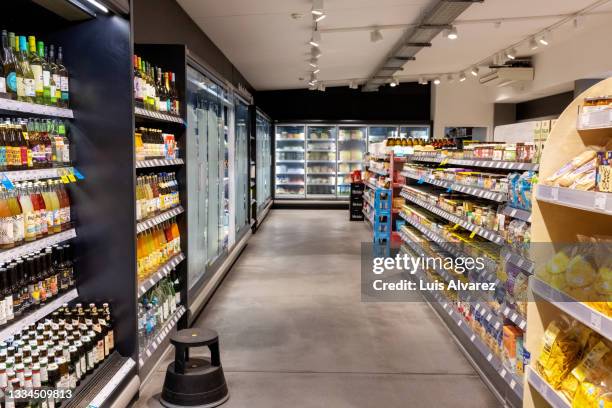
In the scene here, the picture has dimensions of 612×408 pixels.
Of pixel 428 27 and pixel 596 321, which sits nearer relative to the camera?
pixel 596 321

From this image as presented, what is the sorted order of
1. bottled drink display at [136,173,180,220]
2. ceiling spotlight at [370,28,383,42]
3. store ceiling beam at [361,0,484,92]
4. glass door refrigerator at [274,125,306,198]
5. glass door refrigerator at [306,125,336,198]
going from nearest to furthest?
bottled drink display at [136,173,180,220], store ceiling beam at [361,0,484,92], ceiling spotlight at [370,28,383,42], glass door refrigerator at [306,125,336,198], glass door refrigerator at [274,125,306,198]

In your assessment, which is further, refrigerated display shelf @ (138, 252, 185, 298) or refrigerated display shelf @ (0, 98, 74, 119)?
refrigerated display shelf @ (138, 252, 185, 298)

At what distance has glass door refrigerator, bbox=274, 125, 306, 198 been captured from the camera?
15961mm

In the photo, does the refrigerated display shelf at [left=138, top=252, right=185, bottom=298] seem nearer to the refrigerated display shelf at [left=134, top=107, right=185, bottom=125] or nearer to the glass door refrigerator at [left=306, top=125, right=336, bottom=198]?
the refrigerated display shelf at [left=134, top=107, right=185, bottom=125]

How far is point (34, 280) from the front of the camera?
2830 millimetres

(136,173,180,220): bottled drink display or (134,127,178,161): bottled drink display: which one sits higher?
(134,127,178,161): bottled drink display

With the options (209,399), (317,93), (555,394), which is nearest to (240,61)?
(317,93)

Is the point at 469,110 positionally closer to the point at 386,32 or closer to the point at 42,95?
the point at 386,32

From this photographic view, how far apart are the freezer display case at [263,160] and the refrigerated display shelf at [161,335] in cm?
696

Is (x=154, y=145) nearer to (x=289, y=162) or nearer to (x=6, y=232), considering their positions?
(x=6, y=232)

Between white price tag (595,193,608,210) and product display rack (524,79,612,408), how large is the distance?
21 cm

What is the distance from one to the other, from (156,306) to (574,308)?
2943mm


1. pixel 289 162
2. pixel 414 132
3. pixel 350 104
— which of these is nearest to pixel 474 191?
pixel 350 104

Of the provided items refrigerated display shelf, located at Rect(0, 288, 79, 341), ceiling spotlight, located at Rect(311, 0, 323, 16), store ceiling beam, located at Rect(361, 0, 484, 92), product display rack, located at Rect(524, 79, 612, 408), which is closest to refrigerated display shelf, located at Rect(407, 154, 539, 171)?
product display rack, located at Rect(524, 79, 612, 408)
